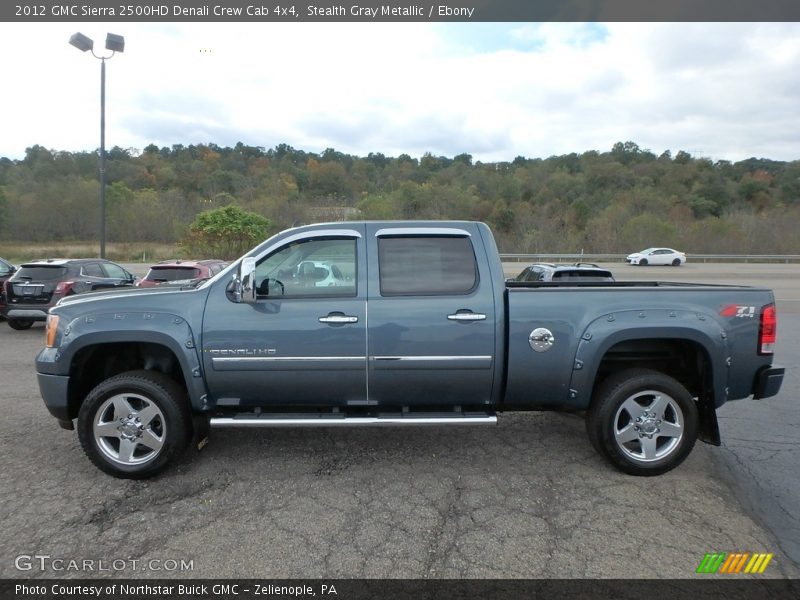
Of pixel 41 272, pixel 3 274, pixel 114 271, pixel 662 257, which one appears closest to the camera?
pixel 41 272

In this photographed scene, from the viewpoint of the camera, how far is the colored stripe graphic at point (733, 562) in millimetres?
2947

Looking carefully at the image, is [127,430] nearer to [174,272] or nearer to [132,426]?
[132,426]

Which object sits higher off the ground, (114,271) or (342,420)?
(114,271)

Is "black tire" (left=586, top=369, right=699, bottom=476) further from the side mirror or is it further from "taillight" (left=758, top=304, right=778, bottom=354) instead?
the side mirror

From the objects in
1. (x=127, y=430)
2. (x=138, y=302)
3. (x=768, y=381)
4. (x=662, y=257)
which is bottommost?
(x=127, y=430)

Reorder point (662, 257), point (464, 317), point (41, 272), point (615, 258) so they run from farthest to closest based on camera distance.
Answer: point (615, 258), point (662, 257), point (41, 272), point (464, 317)

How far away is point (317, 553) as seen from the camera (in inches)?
121

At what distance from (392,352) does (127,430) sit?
2090 mm

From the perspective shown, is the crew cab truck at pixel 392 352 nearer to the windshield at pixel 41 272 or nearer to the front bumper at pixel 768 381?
the front bumper at pixel 768 381

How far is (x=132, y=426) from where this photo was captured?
3953mm

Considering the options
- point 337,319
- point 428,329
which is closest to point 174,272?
point 337,319

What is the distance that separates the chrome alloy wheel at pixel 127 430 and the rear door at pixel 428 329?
1676mm

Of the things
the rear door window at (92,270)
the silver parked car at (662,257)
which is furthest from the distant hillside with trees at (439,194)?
the rear door window at (92,270)
